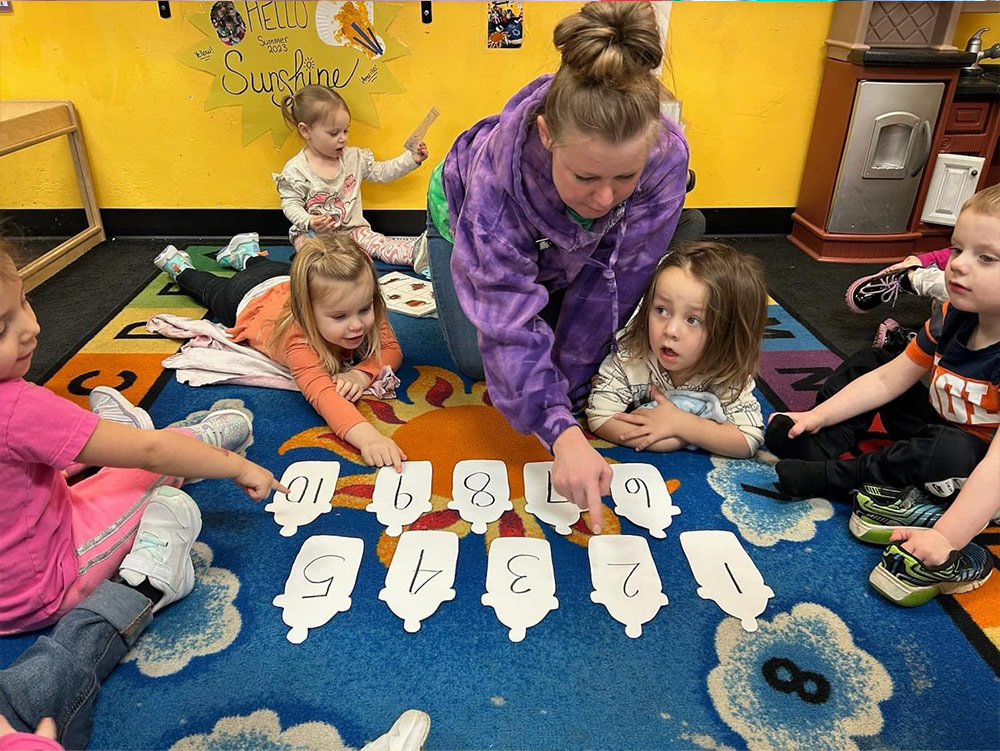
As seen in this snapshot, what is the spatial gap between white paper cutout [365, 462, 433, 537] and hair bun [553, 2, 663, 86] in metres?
0.65

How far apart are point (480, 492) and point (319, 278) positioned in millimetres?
506

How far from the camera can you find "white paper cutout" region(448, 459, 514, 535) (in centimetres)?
109

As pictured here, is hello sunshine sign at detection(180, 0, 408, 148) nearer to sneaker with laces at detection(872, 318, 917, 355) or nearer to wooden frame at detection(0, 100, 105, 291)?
wooden frame at detection(0, 100, 105, 291)

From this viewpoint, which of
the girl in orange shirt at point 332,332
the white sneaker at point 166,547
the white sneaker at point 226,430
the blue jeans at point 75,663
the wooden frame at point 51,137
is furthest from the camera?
the wooden frame at point 51,137

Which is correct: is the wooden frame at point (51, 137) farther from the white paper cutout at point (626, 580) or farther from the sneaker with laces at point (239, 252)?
the white paper cutout at point (626, 580)

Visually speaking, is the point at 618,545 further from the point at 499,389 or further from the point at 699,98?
the point at 699,98

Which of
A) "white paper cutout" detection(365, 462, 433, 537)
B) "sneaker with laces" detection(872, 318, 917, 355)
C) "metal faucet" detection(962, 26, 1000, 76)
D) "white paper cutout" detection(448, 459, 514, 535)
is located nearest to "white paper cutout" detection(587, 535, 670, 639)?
"white paper cutout" detection(448, 459, 514, 535)

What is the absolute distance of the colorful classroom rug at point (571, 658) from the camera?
79 centimetres

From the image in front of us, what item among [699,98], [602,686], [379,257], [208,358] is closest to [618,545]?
[602,686]

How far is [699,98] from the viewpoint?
2.18m

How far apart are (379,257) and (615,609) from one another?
56.3 inches

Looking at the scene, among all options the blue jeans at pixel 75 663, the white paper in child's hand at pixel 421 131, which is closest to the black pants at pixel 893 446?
the blue jeans at pixel 75 663

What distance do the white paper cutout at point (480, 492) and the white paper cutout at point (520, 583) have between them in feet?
0.20

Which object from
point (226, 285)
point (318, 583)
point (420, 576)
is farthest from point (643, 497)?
point (226, 285)
